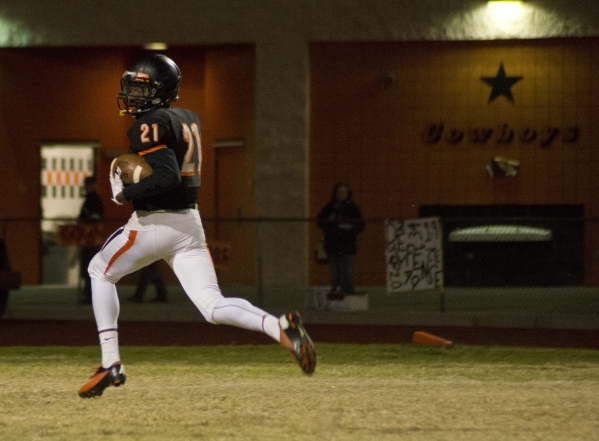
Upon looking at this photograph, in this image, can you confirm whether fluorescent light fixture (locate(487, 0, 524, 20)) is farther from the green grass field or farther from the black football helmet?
the black football helmet

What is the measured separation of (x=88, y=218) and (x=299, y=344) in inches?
439

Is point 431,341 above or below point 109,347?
below

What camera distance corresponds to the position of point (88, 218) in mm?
18594

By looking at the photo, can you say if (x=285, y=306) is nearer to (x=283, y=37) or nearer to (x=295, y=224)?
(x=295, y=224)

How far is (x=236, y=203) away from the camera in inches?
915

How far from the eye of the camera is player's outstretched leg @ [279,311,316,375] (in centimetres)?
793

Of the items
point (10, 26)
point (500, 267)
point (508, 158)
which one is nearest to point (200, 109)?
point (10, 26)

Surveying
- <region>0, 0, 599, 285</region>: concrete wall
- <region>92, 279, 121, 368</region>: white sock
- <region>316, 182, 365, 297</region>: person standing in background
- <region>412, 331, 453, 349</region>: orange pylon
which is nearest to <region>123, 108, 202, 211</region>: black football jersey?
<region>92, 279, 121, 368</region>: white sock

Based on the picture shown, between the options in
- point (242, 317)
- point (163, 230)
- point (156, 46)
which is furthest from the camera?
point (156, 46)

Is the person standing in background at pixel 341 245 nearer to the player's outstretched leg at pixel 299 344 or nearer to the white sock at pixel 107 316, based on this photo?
the white sock at pixel 107 316

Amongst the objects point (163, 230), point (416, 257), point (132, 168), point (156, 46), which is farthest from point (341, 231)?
point (132, 168)

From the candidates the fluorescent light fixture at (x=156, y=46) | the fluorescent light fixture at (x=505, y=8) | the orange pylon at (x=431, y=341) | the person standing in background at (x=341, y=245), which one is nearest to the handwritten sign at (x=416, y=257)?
the person standing in background at (x=341, y=245)

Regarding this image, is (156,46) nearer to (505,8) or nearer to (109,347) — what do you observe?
(505,8)

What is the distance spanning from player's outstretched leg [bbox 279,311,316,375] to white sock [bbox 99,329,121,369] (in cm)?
132
